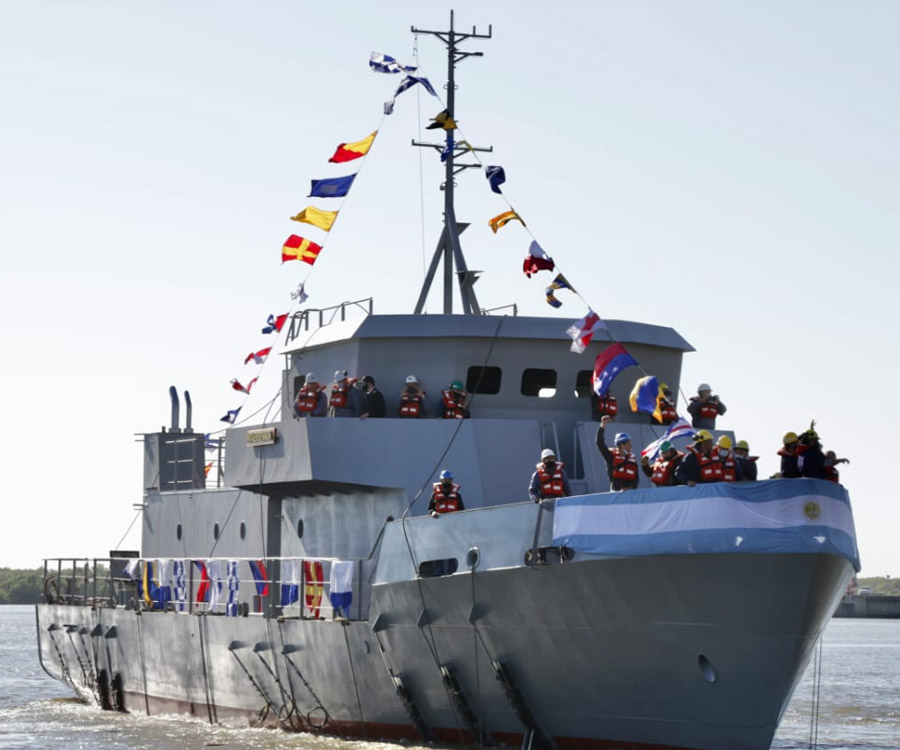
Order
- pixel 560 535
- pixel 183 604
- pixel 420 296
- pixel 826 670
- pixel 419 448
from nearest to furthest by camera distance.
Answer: pixel 560 535 < pixel 419 448 < pixel 420 296 < pixel 183 604 < pixel 826 670

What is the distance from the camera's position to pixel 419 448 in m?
20.8

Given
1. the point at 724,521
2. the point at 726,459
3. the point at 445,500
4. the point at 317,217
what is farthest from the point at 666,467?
the point at 317,217

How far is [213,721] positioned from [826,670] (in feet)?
95.7

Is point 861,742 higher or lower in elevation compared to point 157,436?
lower

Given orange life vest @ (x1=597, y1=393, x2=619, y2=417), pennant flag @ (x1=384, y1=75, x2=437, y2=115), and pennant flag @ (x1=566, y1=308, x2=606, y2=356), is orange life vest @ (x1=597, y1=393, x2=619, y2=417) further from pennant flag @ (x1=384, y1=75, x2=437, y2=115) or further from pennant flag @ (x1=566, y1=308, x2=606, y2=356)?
pennant flag @ (x1=384, y1=75, x2=437, y2=115)

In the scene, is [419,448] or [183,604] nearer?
[419,448]

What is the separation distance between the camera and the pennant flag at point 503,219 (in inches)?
870

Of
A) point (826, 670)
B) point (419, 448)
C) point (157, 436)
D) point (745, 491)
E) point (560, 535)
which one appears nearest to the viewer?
→ point (745, 491)

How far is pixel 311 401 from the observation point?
2217 centimetres

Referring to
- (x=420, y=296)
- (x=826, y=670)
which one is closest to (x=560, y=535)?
(x=420, y=296)

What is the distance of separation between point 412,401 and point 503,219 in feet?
10.1

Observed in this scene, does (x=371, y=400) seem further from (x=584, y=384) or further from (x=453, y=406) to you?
(x=584, y=384)

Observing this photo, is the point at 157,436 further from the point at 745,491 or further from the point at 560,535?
the point at 745,491

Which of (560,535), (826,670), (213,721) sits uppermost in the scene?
(560,535)
